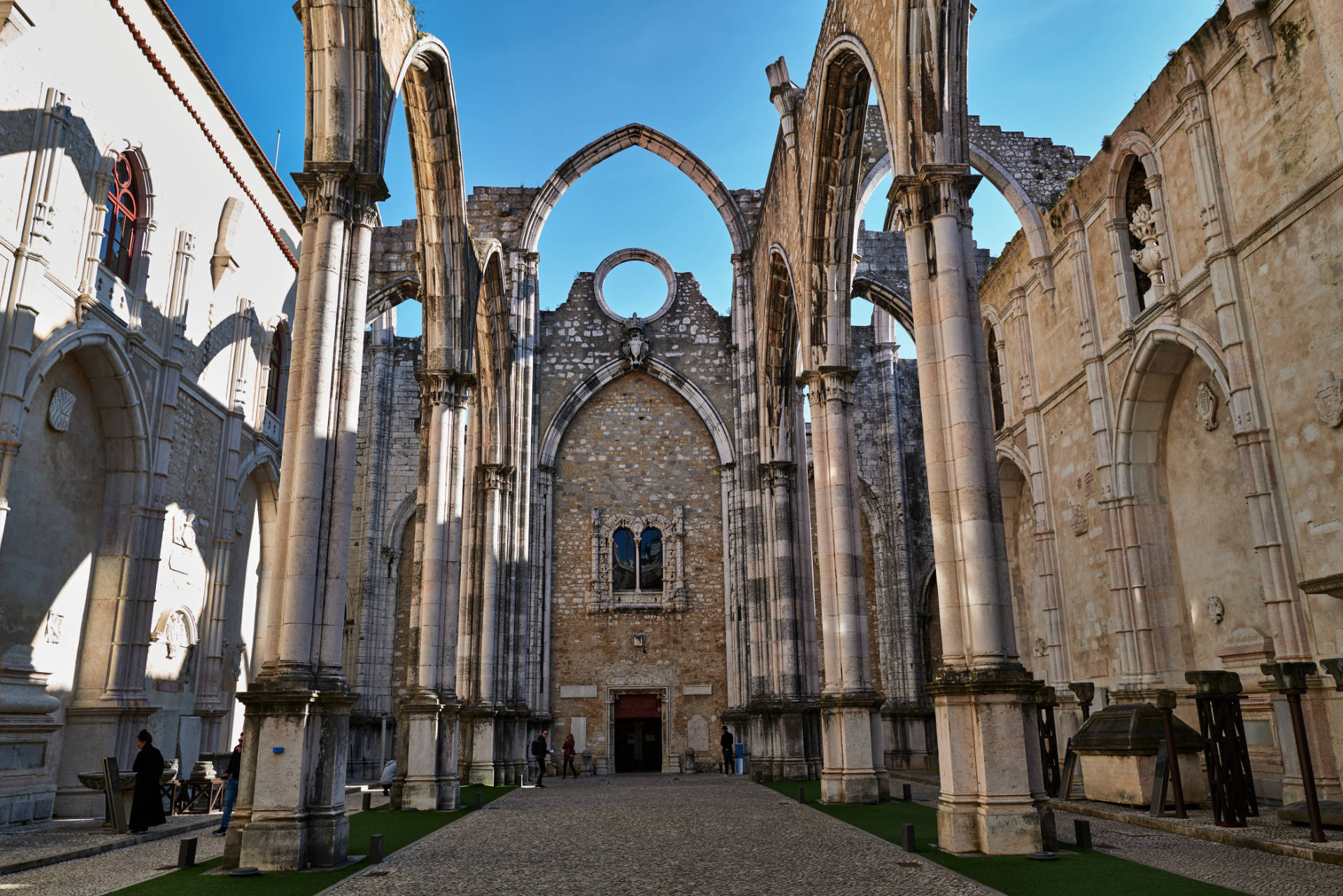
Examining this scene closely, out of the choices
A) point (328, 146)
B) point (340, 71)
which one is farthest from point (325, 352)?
point (340, 71)

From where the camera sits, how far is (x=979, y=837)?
23.4 feet

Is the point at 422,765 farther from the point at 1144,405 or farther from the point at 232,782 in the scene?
the point at 1144,405

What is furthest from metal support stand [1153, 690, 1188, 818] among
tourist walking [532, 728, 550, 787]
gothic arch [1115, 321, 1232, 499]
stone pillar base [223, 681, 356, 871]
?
tourist walking [532, 728, 550, 787]

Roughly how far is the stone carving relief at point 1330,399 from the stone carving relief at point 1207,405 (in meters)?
2.68

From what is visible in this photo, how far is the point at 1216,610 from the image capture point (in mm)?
11477

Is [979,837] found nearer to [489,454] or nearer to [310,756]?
[310,756]

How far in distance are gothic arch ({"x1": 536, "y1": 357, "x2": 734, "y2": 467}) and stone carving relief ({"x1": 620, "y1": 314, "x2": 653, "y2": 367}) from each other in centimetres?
17

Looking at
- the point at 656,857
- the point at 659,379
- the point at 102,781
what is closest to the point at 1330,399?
the point at 656,857

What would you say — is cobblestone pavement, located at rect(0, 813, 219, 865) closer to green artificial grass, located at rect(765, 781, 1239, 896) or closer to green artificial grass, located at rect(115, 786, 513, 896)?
green artificial grass, located at rect(115, 786, 513, 896)

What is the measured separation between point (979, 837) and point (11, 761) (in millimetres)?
10271

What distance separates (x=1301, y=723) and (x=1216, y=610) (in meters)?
4.97

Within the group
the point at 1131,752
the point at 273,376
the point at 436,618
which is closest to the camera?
the point at 1131,752

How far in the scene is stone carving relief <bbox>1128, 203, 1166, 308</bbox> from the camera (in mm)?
12034

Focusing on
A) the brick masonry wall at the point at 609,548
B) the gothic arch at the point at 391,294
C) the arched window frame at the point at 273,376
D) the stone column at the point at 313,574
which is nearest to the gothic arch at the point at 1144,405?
the stone column at the point at 313,574
